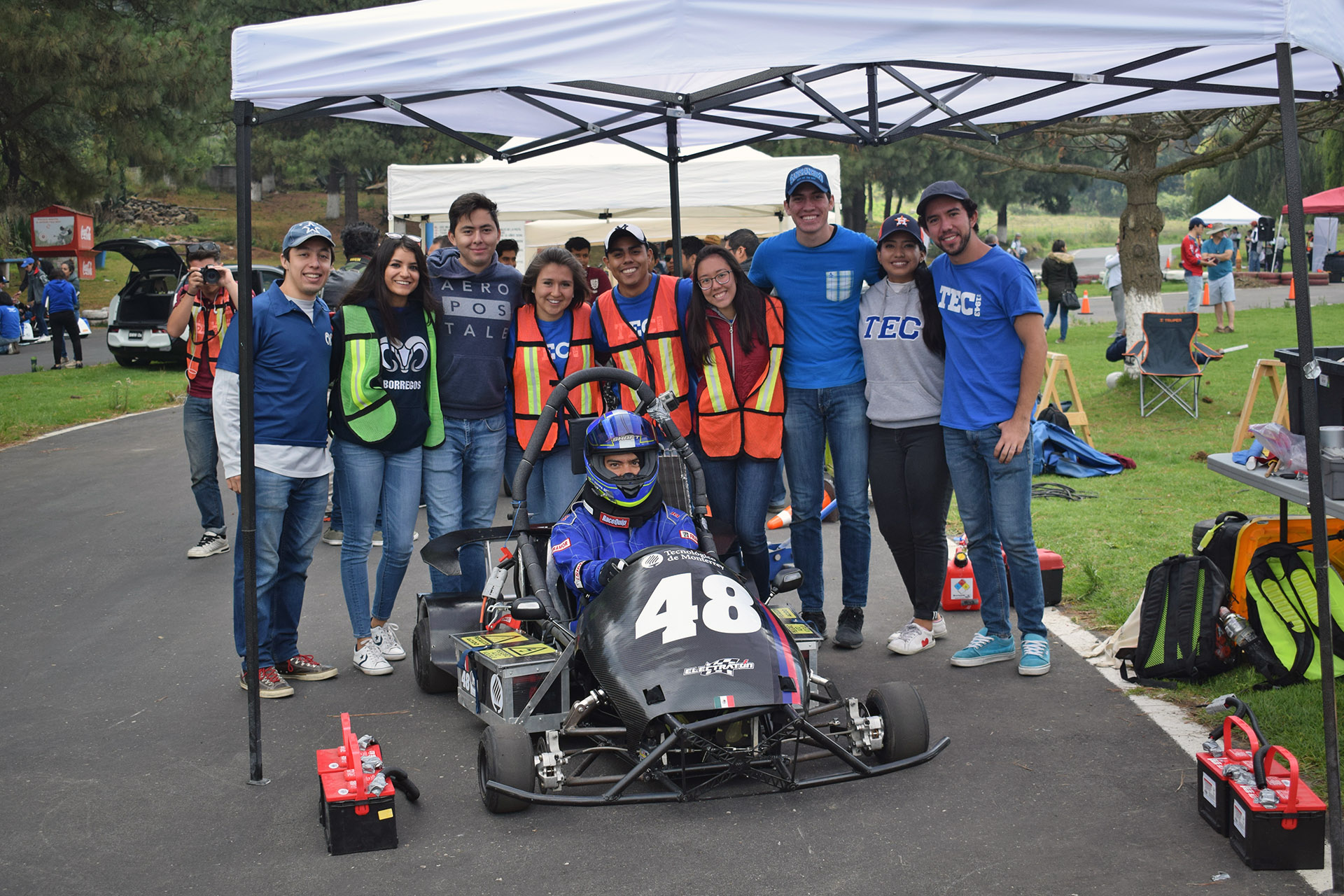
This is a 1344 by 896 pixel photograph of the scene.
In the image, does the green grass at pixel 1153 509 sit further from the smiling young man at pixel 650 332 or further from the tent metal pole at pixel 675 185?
Answer: the tent metal pole at pixel 675 185

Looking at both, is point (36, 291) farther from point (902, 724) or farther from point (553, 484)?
point (902, 724)

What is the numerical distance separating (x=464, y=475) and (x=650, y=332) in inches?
47.8

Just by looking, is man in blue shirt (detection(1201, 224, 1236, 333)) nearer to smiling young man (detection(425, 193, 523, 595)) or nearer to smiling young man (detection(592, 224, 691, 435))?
smiling young man (detection(592, 224, 691, 435))

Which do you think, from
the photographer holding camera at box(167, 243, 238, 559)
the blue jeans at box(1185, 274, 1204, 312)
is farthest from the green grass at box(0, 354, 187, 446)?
the blue jeans at box(1185, 274, 1204, 312)

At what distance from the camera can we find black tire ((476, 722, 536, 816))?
4.10 m

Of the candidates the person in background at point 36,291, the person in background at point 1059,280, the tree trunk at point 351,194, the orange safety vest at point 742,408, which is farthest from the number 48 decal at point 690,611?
the tree trunk at point 351,194

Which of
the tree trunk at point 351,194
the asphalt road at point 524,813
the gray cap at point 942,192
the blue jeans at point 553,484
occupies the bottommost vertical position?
the asphalt road at point 524,813

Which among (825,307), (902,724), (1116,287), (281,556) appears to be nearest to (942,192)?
(825,307)

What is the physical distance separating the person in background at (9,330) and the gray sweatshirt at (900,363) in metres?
24.1

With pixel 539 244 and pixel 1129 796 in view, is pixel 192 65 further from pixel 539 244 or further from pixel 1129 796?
pixel 1129 796

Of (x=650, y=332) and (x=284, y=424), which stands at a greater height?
(x=650, y=332)

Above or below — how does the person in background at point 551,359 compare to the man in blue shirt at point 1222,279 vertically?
below

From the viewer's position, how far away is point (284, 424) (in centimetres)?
536

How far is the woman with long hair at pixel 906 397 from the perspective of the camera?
5.69 metres
